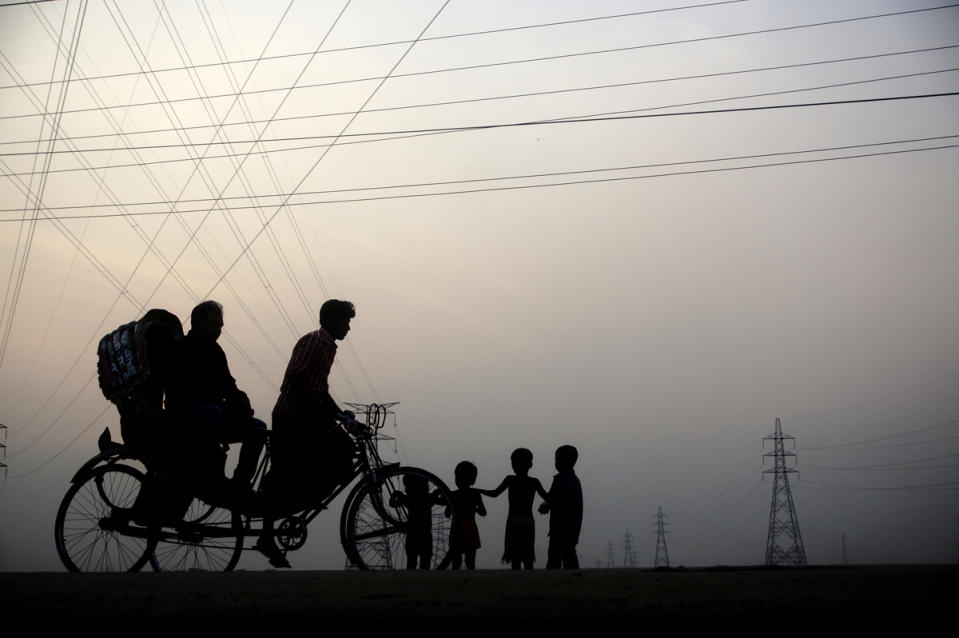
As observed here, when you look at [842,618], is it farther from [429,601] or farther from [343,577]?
[343,577]

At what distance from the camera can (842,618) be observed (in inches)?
152

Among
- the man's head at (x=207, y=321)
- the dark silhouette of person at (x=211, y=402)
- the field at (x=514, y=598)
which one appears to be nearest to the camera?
the field at (x=514, y=598)

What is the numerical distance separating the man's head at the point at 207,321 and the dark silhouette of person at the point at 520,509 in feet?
9.81

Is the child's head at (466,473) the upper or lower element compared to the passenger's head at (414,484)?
upper

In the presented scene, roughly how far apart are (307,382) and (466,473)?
104 inches

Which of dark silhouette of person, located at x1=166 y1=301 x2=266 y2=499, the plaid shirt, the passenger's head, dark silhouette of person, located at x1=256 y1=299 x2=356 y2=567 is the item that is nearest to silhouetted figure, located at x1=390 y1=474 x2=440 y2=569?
the passenger's head

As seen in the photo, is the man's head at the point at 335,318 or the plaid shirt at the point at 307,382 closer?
the plaid shirt at the point at 307,382

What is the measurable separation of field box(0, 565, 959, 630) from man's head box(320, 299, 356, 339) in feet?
7.88

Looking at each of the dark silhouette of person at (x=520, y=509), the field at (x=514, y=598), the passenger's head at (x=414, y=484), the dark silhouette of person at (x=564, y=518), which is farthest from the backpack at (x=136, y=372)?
the dark silhouette of person at (x=564, y=518)

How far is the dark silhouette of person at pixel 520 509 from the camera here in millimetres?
9852

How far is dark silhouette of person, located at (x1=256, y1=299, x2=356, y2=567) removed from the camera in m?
7.86

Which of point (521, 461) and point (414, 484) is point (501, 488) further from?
point (414, 484)

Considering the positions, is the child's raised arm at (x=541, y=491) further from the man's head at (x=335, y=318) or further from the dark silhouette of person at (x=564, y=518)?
the man's head at (x=335, y=318)

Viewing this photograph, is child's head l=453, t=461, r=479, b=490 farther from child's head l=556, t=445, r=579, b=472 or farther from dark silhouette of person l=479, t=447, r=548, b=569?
child's head l=556, t=445, r=579, b=472
